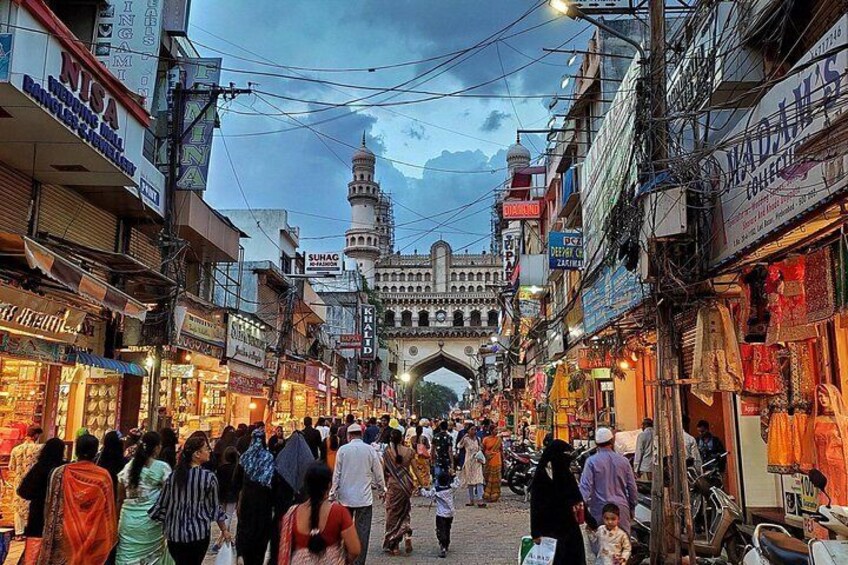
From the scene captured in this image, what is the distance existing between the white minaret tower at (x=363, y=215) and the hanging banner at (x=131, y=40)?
61.0 m

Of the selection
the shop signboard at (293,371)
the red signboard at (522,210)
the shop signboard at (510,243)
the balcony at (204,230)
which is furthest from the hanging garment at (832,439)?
the shop signboard at (510,243)

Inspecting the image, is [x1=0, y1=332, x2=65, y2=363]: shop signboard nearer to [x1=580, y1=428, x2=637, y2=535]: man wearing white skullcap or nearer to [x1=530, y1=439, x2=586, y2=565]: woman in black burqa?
[x1=530, y1=439, x2=586, y2=565]: woman in black burqa

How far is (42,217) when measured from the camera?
10.0m

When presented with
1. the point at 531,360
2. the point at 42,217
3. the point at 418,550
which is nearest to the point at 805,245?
the point at 418,550

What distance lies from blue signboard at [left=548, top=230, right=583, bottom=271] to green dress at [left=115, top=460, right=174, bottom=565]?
11696mm

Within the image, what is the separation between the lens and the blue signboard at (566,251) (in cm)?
1565

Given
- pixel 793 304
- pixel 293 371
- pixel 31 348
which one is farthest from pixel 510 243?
pixel 793 304

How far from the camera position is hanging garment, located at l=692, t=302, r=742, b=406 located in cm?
652

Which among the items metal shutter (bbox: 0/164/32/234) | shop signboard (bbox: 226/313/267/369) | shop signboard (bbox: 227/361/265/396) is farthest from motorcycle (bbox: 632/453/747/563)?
shop signboard (bbox: 227/361/265/396)

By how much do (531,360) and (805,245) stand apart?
24404 mm

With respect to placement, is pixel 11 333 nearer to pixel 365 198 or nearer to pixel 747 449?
pixel 747 449

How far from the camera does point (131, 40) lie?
11.4m

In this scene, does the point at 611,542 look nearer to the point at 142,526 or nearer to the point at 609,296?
the point at 142,526

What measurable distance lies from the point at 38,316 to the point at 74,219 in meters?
2.77
